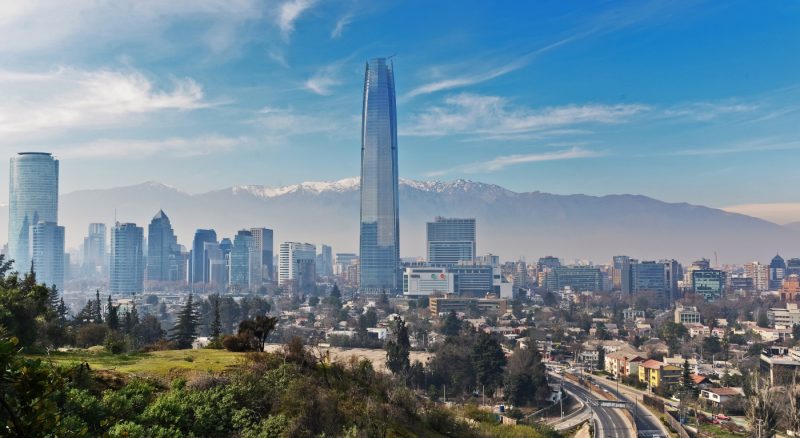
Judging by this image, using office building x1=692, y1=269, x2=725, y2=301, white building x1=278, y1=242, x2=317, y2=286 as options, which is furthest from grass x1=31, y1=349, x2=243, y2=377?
white building x1=278, y1=242, x2=317, y2=286

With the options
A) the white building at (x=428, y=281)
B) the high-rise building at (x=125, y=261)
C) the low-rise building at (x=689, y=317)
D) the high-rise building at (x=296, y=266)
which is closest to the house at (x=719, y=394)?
the low-rise building at (x=689, y=317)

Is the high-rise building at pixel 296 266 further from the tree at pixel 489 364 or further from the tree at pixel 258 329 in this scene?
the tree at pixel 258 329

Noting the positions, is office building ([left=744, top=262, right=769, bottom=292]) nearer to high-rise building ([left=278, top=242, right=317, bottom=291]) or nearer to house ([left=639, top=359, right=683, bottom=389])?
high-rise building ([left=278, top=242, right=317, bottom=291])

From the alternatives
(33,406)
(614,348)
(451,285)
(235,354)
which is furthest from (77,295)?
(33,406)

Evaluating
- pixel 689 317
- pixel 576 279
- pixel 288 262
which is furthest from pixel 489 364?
pixel 288 262

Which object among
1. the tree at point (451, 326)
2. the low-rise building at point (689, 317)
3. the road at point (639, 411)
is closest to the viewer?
the road at point (639, 411)

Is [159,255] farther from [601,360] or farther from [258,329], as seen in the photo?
[258,329]
